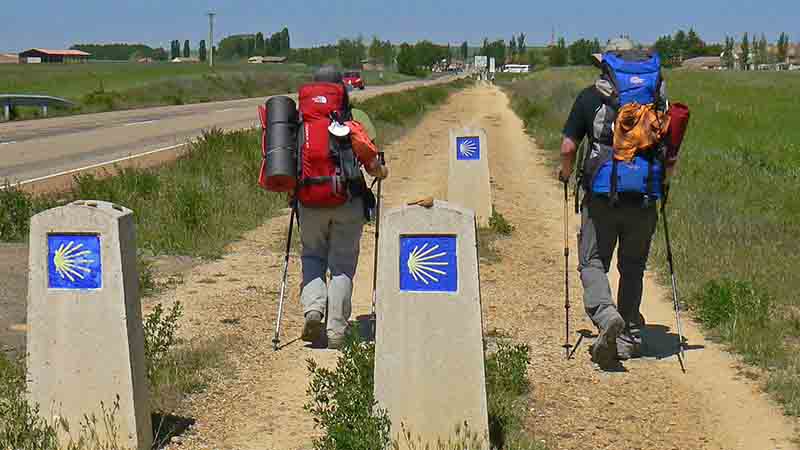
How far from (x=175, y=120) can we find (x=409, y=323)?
31651 mm

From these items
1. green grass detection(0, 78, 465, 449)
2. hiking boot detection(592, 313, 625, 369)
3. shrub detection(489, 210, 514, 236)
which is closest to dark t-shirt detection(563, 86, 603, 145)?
hiking boot detection(592, 313, 625, 369)

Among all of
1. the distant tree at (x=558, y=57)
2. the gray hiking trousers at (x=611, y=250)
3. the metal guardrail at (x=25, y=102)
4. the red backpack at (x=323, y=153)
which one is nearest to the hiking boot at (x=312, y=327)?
the red backpack at (x=323, y=153)

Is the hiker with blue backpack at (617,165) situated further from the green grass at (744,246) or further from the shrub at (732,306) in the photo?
the shrub at (732,306)

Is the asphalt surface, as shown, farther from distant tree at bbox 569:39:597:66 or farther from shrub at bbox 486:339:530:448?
distant tree at bbox 569:39:597:66

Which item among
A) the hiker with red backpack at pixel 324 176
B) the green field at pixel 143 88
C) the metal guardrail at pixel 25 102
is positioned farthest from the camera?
the green field at pixel 143 88

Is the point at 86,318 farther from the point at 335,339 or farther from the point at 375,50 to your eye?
the point at 375,50

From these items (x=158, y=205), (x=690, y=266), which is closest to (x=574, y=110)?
(x=690, y=266)

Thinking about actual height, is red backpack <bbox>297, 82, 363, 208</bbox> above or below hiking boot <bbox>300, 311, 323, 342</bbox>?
above

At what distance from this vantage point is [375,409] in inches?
201

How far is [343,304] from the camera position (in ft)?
23.7

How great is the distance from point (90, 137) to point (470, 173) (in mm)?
16437

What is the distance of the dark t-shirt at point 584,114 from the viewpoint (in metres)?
6.98

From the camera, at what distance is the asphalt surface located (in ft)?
26.8

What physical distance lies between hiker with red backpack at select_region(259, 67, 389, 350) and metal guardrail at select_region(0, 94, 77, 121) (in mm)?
28762
